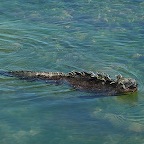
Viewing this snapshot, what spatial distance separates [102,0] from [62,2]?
2.33 meters

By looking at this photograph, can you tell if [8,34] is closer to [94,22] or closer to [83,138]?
[94,22]

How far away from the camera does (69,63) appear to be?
47.6 ft

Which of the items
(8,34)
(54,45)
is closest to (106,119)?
(54,45)

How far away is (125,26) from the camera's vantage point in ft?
62.0

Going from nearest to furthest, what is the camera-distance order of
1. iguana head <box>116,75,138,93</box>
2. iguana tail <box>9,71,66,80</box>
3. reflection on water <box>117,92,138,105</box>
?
reflection on water <box>117,92,138,105</box>, iguana head <box>116,75,138,93</box>, iguana tail <box>9,71,66,80</box>

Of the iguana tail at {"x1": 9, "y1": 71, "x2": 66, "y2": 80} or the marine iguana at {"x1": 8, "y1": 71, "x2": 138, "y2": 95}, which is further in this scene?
the iguana tail at {"x1": 9, "y1": 71, "x2": 66, "y2": 80}

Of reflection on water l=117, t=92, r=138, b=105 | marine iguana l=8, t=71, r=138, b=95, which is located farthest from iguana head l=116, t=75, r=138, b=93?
reflection on water l=117, t=92, r=138, b=105

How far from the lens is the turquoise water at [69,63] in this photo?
1014 cm

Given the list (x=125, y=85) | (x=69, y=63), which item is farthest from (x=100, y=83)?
(x=69, y=63)

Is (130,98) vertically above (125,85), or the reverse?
(125,85)

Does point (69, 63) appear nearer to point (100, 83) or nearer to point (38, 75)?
point (38, 75)

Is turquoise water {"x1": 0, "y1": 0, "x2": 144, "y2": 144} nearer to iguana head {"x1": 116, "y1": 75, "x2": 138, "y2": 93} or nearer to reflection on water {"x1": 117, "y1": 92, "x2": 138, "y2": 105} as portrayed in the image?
reflection on water {"x1": 117, "y1": 92, "x2": 138, "y2": 105}

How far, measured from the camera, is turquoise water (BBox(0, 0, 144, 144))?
1014 cm

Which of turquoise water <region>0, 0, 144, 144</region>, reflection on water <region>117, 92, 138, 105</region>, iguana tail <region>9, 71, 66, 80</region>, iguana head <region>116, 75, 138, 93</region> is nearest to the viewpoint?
turquoise water <region>0, 0, 144, 144</region>
